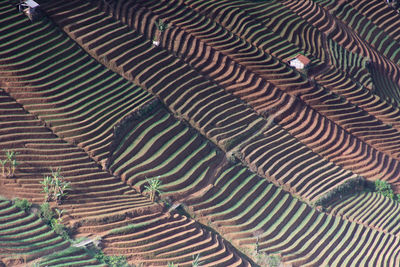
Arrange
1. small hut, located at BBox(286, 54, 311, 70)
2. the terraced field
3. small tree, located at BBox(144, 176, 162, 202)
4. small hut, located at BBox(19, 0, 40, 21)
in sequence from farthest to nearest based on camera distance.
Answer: small hut, located at BBox(286, 54, 311, 70) < small hut, located at BBox(19, 0, 40, 21) < small tree, located at BBox(144, 176, 162, 202) < the terraced field

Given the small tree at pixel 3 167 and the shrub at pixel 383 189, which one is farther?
the shrub at pixel 383 189

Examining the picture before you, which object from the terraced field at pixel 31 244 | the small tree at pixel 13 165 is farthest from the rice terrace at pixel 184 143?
the small tree at pixel 13 165

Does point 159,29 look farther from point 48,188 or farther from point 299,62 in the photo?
point 48,188

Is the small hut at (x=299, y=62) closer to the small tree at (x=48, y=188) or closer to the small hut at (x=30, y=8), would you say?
the small hut at (x=30, y=8)

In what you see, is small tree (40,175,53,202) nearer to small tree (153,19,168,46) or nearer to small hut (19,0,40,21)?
small hut (19,0,40,21)

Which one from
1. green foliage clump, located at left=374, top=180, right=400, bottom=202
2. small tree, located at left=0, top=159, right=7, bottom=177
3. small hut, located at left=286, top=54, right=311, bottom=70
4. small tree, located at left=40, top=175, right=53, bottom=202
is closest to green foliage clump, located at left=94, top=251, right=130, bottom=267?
small tree, located at left=40, top=175, right=53, bottom=202

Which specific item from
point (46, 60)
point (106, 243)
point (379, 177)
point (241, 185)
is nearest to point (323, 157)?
point (379, 177)
